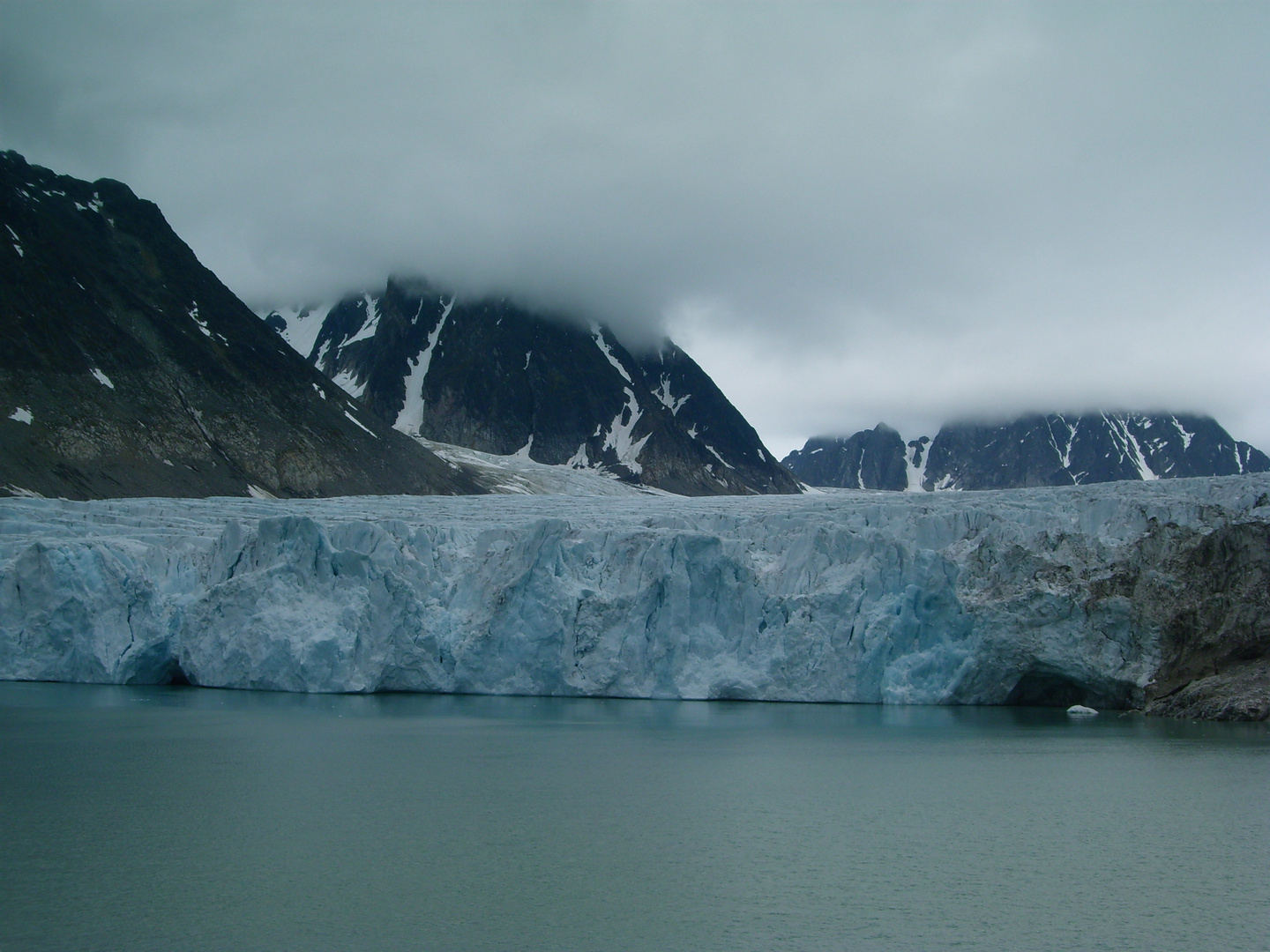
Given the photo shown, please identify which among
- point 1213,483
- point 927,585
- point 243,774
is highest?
point 1213,483

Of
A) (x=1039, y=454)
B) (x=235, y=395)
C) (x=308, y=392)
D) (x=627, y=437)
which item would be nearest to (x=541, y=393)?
(x=627, y=437)

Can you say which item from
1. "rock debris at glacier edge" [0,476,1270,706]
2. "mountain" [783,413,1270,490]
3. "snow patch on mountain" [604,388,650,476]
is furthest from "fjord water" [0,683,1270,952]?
"mountain" [783,413,1270,490]

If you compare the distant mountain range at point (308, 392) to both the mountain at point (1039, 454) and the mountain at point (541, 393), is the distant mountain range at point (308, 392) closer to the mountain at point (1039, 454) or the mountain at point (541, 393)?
the mountain at point (541, 393)

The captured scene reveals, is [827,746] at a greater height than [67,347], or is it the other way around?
[67,347]

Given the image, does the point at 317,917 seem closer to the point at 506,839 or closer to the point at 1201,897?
the point at 506,839

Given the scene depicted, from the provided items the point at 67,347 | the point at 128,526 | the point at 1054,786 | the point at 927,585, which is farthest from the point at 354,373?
the point at 1054,786
